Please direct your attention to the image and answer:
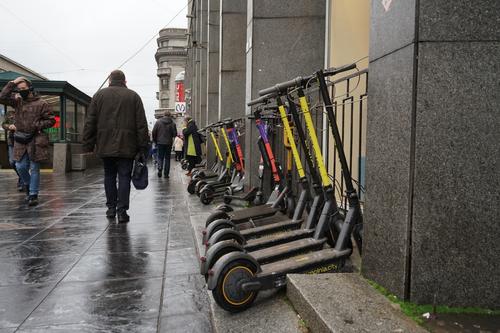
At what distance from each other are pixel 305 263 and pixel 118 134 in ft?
13.4

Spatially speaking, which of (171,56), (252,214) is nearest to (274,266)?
(252,214)

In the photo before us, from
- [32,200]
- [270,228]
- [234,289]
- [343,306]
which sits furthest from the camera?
[32,200]

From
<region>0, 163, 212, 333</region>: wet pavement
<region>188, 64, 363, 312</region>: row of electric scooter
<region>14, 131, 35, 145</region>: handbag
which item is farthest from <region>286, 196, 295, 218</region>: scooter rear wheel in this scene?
<region>14, 131, 35, 145</region>: handbag

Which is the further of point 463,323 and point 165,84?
point 165,84

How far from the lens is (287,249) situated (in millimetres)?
3520

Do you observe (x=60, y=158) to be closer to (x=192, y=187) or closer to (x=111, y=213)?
(x=192, y=187)

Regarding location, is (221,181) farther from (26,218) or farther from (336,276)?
(336,276)

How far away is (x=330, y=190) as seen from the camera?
376 cm

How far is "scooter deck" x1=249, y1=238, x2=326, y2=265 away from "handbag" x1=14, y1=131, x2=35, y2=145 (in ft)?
19.1

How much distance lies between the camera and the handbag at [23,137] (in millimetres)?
8008

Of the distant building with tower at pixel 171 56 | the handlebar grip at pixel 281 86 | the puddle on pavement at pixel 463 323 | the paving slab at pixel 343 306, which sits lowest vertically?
the puddle on pavement at pixel 463 323

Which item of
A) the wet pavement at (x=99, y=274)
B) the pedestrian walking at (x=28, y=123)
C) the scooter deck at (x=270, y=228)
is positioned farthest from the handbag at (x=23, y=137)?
the scooter deck at (x=270, y=228)

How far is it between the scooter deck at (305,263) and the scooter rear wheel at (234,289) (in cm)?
13

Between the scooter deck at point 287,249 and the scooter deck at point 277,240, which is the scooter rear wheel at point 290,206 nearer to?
the scooter deck at point 277,240
